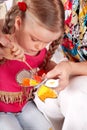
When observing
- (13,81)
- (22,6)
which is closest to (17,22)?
(22,6)

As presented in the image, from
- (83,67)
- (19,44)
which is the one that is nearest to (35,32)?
(19,44)

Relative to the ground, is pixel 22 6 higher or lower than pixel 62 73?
higher

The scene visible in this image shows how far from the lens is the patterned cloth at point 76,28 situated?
72cm

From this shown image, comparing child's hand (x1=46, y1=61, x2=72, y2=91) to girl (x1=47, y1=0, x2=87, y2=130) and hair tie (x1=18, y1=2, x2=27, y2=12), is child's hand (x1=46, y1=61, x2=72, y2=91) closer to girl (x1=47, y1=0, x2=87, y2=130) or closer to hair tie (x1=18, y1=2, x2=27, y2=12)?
girl (x1=47, y1=0, x2=87, y2=130)

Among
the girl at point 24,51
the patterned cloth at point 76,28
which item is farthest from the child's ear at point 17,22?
the patterned cloth at point 76,28

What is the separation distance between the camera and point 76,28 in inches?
29.0

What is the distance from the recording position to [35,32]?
67cm

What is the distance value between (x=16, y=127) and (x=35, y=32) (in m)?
0.24

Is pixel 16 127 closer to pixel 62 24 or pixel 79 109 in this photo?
pixel 79 109

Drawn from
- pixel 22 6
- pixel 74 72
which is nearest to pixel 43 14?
pixel 22 6

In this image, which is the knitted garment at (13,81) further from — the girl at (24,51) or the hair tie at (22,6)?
the hair tie at (22,6)

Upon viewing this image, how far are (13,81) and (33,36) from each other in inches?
5.1

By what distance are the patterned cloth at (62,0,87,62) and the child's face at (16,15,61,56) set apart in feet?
0.18

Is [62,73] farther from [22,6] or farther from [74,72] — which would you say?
[22,6]
